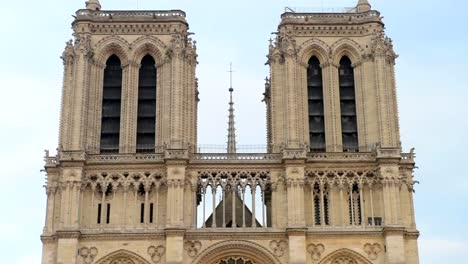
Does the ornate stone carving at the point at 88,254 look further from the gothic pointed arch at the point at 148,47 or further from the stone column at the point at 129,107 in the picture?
the gothic pointed arch at the point at 148,47

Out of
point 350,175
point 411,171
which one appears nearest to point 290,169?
point 350,175

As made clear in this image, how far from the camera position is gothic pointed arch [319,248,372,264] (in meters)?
48.1

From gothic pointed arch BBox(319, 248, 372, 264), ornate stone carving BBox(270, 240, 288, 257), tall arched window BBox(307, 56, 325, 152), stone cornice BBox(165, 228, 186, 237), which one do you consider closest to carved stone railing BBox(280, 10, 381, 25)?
tall arched window BBox(307, 56, 325, 152)

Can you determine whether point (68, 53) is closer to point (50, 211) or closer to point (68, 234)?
point (50, 211)

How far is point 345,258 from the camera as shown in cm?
4828

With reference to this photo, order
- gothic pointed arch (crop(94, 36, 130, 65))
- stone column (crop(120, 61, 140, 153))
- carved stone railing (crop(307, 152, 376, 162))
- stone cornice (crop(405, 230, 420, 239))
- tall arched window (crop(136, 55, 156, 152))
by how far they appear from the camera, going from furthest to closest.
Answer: gothic pointed arch (crop(94, 36, 130, 65))
tall arched window (crop(136, 55, 156, 152))
stone column (crop(120, 61, 140, 153))
carved stone railing (crop(307, 152, 376, 162))
stone cornice (crop(405, 230, 420, 239))

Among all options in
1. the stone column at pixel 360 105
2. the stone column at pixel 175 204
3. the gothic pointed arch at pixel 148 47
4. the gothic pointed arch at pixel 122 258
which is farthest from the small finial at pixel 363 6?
the gothic pointed arch at pixel 122 258

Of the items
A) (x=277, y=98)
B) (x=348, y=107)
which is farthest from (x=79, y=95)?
(x=348, y=107)

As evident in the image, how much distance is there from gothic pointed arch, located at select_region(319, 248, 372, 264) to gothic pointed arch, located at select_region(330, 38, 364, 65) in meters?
11.5

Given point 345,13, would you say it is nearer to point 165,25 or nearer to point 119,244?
point 165,25

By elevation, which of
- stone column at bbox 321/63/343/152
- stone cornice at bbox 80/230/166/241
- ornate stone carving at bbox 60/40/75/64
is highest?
ornate stone carving at bbox 60/40/75/64

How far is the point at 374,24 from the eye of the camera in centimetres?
5328

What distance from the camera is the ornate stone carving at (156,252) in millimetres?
47938

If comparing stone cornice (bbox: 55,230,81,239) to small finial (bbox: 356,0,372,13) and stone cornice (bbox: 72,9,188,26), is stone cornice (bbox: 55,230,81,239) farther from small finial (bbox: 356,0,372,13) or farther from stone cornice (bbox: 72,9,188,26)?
small finial (bbox: 356,0,372,13)
